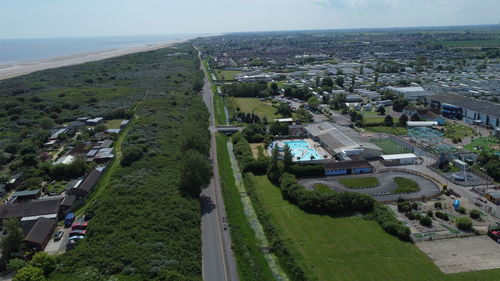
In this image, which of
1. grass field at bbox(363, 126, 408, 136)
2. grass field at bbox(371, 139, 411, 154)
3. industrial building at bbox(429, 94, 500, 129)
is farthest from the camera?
industrial building at bbox(429, 94, 500, 129)

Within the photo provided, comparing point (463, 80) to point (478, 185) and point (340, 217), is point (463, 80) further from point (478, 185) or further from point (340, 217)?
point (340, 217)

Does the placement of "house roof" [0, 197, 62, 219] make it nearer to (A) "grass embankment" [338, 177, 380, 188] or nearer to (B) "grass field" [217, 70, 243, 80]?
(A) "grass embankment" [338, 177, 380, 188]

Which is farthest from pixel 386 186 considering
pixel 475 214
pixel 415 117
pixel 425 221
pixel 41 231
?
pixel 41 231

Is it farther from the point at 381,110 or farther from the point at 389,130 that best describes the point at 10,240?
the point at 381,110

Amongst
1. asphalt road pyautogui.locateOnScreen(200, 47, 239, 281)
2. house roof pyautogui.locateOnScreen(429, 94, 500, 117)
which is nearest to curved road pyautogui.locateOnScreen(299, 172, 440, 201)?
asphalt road pyautogui.locateOnScreen(200, 47, 239, 281)

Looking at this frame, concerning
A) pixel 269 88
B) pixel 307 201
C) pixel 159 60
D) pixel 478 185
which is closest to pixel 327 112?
pixel 269 88

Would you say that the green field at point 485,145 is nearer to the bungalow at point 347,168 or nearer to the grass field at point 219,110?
the bungalow at point 347,168
